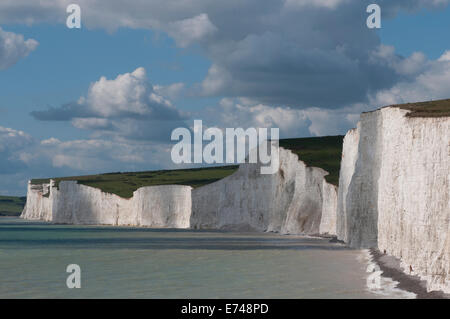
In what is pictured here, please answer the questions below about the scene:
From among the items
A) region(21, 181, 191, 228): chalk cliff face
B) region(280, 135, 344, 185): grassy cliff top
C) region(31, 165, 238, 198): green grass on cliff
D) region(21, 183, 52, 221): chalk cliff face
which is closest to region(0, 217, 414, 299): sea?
region(280, 135, 344, 185): grassy cliff top

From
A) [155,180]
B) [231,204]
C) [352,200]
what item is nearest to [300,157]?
[231,204]

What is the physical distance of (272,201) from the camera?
84.3m

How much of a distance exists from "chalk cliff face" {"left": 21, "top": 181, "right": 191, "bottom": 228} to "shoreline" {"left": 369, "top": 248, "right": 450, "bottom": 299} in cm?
7071

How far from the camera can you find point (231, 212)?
89875mm

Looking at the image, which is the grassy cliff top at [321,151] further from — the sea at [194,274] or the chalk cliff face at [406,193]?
the sea at [194,274]

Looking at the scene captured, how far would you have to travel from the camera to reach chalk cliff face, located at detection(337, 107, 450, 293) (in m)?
21.8

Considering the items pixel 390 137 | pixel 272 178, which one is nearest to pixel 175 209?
pixel 272 178

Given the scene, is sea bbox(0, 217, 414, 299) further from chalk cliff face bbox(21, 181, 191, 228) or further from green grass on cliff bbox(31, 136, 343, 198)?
chalk cliff face bbox(21, 181, 191, 228)

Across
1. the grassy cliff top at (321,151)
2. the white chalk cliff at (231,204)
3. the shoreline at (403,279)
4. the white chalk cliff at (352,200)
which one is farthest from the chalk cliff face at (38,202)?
the shoreline at (403,279)

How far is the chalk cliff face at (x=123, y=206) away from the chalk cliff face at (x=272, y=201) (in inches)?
239

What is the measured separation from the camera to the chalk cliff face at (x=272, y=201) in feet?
231

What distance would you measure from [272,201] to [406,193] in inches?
2206

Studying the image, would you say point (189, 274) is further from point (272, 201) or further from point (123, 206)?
point (123, 206)
